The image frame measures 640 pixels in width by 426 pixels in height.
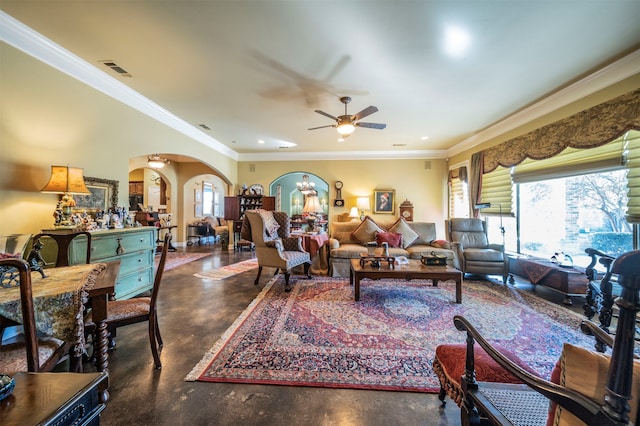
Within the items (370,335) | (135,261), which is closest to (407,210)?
(370,335)

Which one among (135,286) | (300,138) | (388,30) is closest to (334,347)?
(135,286)

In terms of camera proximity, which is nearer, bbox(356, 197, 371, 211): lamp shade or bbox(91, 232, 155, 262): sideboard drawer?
bbox(91, 232, 155, 262): sideboard drawer

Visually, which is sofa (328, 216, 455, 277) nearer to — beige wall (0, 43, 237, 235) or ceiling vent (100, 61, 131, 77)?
beige wall (0, 43, 237, 235)

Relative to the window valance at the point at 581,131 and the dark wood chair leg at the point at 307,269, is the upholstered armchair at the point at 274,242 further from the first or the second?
the window valance at the point at 581,131

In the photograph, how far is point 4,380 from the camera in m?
0.66

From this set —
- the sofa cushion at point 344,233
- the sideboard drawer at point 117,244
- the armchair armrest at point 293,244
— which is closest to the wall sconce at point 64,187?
the sideboard drawer at point 117,244

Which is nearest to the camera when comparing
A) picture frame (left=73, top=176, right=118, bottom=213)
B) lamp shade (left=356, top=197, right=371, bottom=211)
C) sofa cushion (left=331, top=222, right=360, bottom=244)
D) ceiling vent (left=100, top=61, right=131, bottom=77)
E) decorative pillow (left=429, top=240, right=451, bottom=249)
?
ceiling vent (left=100, top=61, right=131, bottom=77)

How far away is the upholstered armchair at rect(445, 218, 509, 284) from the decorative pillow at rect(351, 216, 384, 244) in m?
1.35

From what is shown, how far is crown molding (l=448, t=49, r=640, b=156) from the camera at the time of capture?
2.65 m

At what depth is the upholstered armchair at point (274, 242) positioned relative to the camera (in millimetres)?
3635

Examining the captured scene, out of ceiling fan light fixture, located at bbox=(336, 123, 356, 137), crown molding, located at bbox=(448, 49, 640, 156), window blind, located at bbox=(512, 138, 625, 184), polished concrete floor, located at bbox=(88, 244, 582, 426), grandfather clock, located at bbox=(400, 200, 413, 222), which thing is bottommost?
polished concrete floor, located at bbox=(88, 244, 582, 426)

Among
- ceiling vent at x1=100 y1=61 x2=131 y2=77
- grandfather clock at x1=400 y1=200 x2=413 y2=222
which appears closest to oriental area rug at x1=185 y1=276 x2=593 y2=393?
ceiling vent at x1=100 y1=61 x2=131 y2=77

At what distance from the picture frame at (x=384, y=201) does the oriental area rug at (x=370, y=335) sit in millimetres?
3575

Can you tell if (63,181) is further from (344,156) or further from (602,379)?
(344,156)
